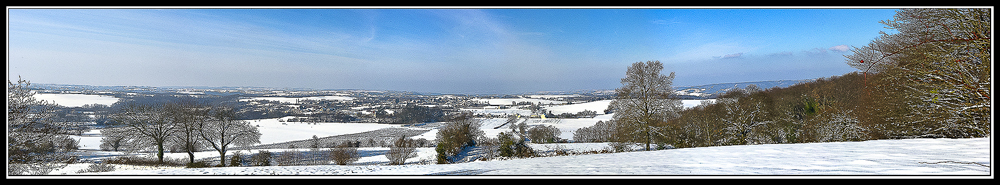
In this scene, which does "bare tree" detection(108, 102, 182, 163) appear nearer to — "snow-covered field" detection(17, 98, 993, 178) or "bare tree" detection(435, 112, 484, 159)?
"snow-covered field" detection(17, 98, 993, 178)

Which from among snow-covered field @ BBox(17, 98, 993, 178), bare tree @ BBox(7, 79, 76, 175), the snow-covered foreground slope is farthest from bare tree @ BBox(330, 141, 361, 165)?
the snow-covered foreground slope

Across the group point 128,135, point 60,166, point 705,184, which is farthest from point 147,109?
point 705,184

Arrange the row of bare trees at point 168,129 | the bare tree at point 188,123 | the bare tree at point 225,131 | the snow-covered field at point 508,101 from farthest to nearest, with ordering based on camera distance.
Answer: the snow-covered field at point 508,101
the bare tree at point 225,131
the bare tree at point 188,123
the row of bare trees at point 168,129

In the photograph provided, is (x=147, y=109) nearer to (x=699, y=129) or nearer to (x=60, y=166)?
(x=60, y=166)

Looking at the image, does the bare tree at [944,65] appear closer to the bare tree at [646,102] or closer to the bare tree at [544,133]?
the bare tree at [646,102]

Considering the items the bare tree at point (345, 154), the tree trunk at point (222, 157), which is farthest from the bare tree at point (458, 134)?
the tree trunk at point (222, 157)
